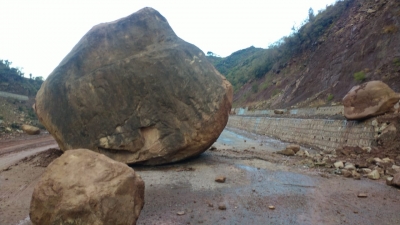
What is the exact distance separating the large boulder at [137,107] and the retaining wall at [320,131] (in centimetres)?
521

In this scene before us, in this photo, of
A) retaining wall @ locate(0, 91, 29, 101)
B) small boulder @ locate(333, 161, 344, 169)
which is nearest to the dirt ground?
small boulder @ locate(333, 161, 344, 169)

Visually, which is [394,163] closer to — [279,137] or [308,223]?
[308,223]

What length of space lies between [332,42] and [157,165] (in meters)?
23.7

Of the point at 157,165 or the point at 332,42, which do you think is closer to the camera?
the point at 157,165

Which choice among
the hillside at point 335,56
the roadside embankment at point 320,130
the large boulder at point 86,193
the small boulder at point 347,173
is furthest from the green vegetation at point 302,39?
the large boulder at point 86,193

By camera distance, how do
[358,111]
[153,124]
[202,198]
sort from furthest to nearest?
[358,111] → [153,124] → [202,198]

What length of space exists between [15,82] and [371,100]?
3903cm

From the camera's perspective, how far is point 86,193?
3.64m

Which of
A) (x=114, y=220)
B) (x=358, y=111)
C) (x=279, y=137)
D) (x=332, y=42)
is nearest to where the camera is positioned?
(x=114, y=220)

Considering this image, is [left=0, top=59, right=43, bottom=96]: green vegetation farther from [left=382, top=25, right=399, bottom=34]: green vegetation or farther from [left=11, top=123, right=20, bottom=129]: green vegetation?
[left=382, top=25, right=399, bottom=34]: green vegetation

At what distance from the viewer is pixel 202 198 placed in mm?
5828

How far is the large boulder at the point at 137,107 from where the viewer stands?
8297mm

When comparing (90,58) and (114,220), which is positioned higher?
(90,58)

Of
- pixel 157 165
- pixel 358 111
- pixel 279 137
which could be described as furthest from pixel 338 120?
pixel 157 165
